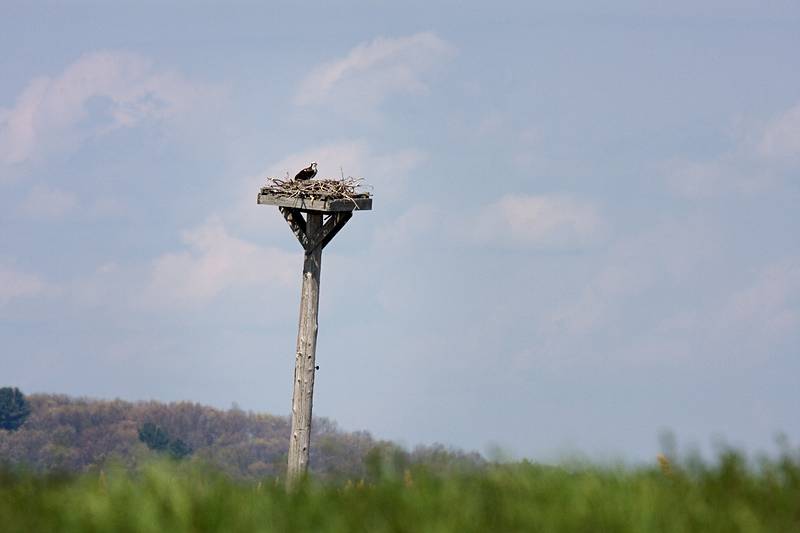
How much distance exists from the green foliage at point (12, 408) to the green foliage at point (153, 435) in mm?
6467

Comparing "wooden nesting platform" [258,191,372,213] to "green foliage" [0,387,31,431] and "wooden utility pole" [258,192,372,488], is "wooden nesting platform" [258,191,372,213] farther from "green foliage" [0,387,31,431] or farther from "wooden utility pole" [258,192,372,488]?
"green foliage" [0,387,31,431]

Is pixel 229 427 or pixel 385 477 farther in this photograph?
pixel 229 427

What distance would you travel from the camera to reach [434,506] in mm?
5172

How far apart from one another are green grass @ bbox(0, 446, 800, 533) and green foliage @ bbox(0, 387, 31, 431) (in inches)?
1459

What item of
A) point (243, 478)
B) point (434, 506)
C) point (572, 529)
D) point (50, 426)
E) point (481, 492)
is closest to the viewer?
point (572, 529)

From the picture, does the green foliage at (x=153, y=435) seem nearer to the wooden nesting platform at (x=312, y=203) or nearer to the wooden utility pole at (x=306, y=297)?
the wooden utility pole at (x=306, y=297)

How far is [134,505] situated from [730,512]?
3122mm

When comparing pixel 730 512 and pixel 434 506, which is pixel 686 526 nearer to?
pixel 730 512

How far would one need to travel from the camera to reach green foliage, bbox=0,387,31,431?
40.4m

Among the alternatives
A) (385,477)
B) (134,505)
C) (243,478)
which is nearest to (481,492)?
(385,477)

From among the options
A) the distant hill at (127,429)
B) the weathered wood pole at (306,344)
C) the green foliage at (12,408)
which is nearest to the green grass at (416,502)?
the weathered wood pole at (306,344)

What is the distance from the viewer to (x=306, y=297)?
498 inches

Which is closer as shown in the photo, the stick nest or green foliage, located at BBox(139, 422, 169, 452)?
the stick nest

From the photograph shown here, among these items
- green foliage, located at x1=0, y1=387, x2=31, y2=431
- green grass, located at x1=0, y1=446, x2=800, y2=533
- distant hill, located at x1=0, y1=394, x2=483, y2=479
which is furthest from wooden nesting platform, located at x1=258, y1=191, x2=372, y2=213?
green foliage, located at x1=0, y1=387, x2=31, y2=431
